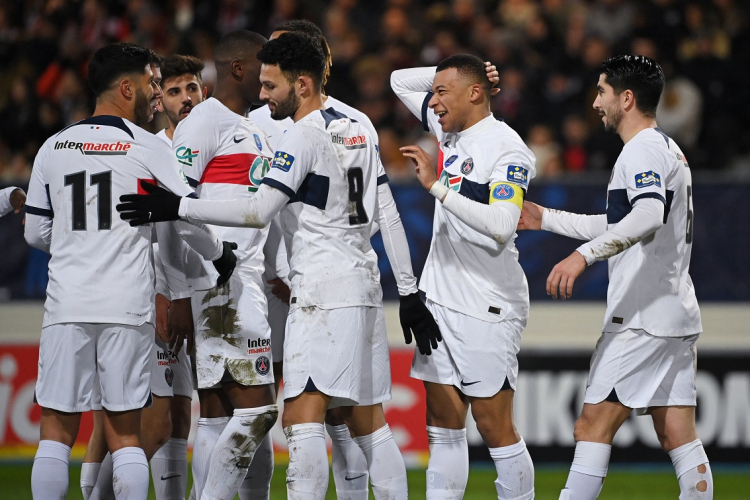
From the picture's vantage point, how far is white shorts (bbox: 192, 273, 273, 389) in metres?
5.19

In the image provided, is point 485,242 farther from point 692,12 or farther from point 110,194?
point 692,12

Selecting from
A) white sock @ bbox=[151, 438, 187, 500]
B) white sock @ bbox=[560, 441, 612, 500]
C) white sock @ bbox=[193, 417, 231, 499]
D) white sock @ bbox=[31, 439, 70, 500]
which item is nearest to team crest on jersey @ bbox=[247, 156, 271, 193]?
white sock @ bbox=[193, 417, 231, 499]

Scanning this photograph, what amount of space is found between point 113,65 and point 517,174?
2.06 meters

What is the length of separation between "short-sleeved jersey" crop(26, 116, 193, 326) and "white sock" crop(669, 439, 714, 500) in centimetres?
274

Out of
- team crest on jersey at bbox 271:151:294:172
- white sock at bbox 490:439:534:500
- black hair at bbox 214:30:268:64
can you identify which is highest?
black hair at bbox 214:30:268:64

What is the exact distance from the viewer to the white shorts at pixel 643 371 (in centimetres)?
497

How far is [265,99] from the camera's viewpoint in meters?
4.91

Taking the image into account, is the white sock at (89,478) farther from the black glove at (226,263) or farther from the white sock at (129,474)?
the black glove at (226,263)

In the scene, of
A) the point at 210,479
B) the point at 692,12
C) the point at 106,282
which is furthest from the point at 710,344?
the point at 106,282

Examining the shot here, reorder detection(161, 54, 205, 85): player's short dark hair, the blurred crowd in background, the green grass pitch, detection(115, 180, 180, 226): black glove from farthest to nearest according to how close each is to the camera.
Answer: the blurred crowd in background → the green grass pitch → detection(161, 54, 205, 85): player's short dark hair → detection(115, 180, 180, 226): black glove

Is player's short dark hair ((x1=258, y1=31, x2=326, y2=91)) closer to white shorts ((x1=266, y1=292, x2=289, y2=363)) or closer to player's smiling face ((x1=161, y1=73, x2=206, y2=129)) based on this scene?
player's smiling face ((x1=161, y1=73, x2=206, y2=129))

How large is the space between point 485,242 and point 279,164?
1168 mm

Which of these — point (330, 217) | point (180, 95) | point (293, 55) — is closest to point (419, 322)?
point (330, 217)

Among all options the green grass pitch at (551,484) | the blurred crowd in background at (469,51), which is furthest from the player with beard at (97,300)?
the blurred crowd in background at (469,51)
